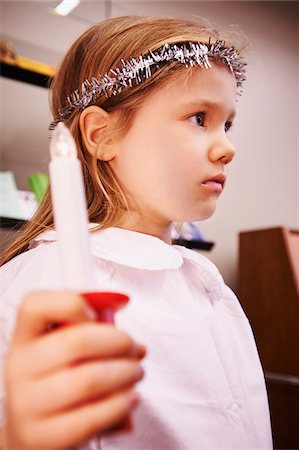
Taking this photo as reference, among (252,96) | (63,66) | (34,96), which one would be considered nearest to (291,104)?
(252,96)

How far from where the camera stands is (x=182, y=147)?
65cm

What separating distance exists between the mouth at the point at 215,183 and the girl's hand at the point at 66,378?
38 cm

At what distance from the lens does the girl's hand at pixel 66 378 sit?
28cm

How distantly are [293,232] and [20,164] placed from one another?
1.18 m

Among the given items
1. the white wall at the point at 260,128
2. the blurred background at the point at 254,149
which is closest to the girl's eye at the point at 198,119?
the blurred background at the point at 254,149

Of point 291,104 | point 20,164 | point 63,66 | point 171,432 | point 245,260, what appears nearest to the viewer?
point 171,432

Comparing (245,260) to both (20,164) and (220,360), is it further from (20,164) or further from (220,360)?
(220,360)

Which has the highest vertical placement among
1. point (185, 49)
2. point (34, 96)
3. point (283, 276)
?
point (34, 96)

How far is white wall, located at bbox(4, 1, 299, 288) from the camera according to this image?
2330 millimetres

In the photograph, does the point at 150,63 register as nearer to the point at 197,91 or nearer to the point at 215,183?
the point at 197,91

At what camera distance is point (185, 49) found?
0.69 metres

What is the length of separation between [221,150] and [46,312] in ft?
1.30

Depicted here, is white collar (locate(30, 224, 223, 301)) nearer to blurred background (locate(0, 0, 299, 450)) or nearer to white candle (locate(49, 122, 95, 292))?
white candle (locate(49, 122, 95, 292))

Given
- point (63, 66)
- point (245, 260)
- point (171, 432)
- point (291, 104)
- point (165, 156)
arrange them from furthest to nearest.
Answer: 1. point (291, 104)
2. point (245, 260)
3. point (63, 66)
4. point (165, 156)
5. point (171, 432)
